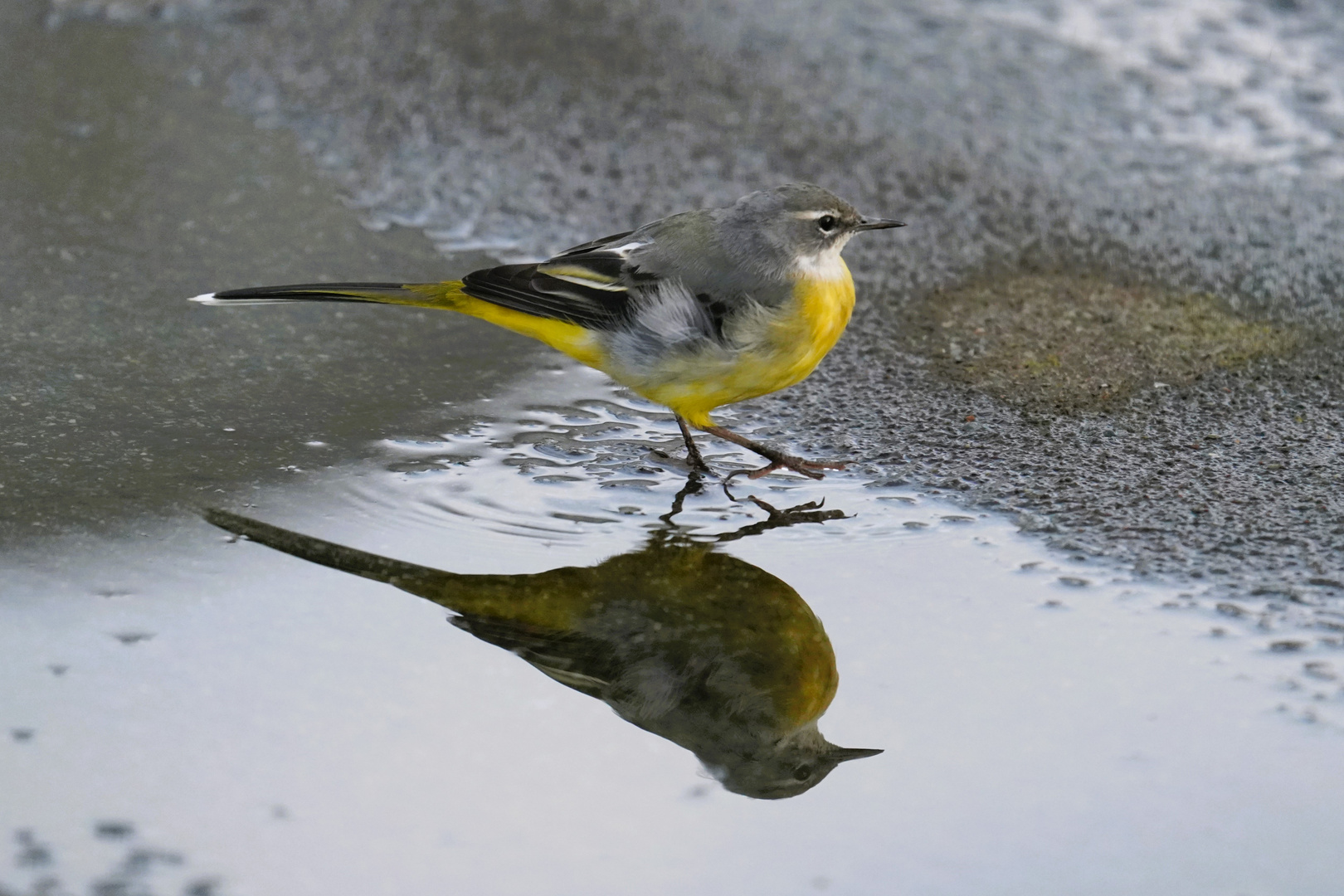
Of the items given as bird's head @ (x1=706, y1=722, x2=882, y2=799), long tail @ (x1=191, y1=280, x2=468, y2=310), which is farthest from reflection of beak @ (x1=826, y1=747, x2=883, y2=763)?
long tail @ (x1=191, y1=280, x2=468, y2=310)

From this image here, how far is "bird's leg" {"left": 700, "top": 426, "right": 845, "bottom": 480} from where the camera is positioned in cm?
431

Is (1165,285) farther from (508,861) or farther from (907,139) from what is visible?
(508,861)

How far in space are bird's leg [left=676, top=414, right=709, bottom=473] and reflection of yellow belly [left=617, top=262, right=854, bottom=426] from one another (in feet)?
0.10

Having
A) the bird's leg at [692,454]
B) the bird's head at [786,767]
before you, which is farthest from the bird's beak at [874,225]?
the bird's head at [786,767]

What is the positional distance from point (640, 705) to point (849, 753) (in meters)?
0.49

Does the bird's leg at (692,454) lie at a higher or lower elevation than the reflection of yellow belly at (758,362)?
lower

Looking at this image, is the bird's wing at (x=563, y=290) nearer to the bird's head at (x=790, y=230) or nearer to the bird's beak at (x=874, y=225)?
the bird's head at (x=790, y=230)

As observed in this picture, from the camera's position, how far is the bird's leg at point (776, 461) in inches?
170

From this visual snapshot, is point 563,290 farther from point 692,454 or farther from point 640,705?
point 640,705

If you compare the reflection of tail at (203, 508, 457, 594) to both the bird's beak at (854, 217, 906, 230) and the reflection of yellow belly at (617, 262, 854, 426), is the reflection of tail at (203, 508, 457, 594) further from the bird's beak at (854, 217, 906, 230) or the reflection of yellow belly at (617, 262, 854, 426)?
the bird's beak at (854, 217, 906, 230)

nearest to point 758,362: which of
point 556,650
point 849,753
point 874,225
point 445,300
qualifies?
point 874,225

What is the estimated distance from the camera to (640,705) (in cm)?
323

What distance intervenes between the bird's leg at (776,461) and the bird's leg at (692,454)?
70mm

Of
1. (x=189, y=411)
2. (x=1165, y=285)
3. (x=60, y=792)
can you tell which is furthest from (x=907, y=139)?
(x=60, y=792)
